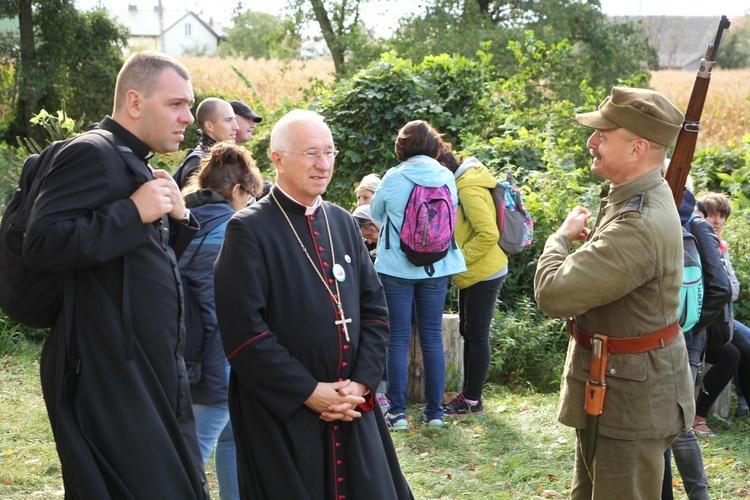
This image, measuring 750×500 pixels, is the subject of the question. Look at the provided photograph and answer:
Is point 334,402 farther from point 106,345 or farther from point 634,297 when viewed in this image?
point 634,297

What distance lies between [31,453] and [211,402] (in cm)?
210

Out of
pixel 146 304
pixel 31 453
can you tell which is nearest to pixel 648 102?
pixel 146 304

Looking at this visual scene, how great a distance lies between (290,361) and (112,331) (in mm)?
699

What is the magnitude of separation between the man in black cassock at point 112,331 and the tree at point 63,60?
710 inches

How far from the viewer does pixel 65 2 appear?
2042 centimetres

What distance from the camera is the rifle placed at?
13.3ft

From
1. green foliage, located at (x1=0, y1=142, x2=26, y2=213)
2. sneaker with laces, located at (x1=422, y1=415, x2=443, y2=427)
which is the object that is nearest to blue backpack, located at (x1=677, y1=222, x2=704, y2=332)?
sneaker with laces, located at (x1=422, y1=415, x2=443, y2=427)

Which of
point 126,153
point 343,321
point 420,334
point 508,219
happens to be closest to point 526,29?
point 508,219

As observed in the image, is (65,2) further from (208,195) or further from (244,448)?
(244,448)

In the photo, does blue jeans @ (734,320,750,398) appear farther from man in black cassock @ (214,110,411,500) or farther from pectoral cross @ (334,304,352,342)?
pectoral cross @ (334,304,352,342)

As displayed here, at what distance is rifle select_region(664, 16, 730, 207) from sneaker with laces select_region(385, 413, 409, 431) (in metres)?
2.88

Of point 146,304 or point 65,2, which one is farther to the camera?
point 65,2

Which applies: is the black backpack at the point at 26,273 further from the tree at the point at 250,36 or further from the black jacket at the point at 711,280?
the tree at the point at 250,36

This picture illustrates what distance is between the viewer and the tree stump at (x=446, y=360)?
709cm
